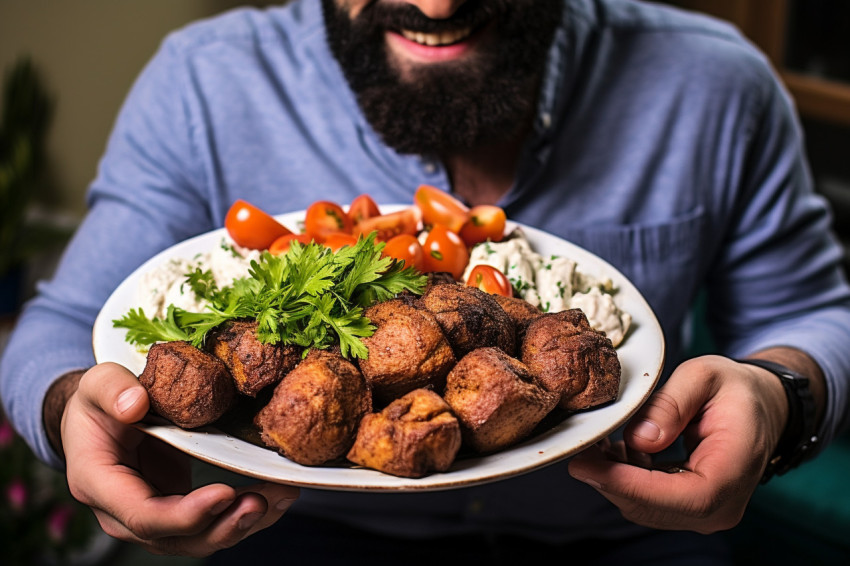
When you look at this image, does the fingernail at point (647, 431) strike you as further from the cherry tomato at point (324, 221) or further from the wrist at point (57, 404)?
the wrist at point (57, 404)

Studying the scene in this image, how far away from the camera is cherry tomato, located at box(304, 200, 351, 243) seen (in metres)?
1.51

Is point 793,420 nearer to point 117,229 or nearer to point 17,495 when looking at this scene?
point 117,229

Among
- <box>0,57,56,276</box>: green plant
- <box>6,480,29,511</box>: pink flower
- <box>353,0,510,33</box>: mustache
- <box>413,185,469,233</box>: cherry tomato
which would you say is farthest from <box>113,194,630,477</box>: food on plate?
<box>0,57,56,276</box>: green plant

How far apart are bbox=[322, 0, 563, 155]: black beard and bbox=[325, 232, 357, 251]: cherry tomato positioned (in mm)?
528

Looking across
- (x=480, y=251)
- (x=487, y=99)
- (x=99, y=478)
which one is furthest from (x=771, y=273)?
(x=99, y=478)

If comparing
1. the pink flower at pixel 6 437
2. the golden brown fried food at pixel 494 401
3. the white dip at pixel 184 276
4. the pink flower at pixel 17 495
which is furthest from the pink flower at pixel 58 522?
the golden brown fried food at pixel 494 401

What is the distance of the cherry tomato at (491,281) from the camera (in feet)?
4.40

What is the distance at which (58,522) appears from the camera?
295 centimetres

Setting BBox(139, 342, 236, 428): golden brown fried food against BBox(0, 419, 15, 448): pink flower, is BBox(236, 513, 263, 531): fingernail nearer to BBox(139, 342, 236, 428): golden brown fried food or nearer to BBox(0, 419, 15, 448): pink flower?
BBox(139, 342, 236, 428): golden brown fried food

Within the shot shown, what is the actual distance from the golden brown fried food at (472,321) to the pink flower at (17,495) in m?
2.30

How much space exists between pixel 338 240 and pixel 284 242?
11cm

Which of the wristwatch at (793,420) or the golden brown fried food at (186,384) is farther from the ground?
the golden brown fried food at (186,384)

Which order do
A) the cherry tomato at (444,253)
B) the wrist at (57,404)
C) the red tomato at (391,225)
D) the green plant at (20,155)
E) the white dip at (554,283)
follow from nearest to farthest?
the white dip at (554,283) → the cherry tomato at (444,253) → the red tomato at (391,225) → the wrist at (57,404) → the green plant at (20,155)

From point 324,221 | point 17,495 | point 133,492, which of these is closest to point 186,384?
point 133,492
